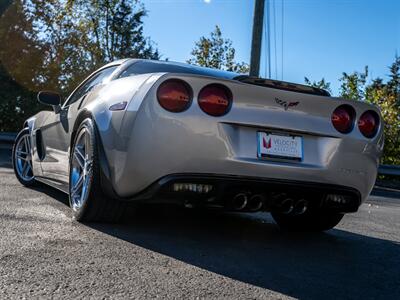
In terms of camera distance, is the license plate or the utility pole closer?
the license plate

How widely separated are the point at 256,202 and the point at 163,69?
1.26 metres

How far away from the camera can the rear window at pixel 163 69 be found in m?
3.78

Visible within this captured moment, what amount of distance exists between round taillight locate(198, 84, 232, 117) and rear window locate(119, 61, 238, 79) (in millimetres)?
596

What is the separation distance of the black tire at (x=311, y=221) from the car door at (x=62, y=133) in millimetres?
1796

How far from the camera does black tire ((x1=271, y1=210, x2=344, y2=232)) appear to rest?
13.1 ft

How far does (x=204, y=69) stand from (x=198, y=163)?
117 centimetres

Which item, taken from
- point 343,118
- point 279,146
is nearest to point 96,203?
point 279,146

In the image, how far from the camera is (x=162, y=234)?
337 cm

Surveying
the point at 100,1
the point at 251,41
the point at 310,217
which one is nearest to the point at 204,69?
the point at 310,217

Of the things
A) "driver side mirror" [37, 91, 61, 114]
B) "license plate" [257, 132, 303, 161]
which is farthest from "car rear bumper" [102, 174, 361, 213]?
"driver side mirror" [37, 91, 61, 114]

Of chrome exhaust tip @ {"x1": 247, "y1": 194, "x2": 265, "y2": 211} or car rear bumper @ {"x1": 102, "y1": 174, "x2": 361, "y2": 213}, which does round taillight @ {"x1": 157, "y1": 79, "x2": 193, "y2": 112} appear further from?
chrome exhaust tip @ {"x1": 247, "y1": 194, "x2": 265, "y2": 211}

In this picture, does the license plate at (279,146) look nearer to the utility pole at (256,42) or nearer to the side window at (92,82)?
the side window at (92,82)

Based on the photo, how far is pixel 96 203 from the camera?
3.39 metres

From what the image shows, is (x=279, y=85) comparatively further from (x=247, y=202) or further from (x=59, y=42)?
(x=59, y=42)
